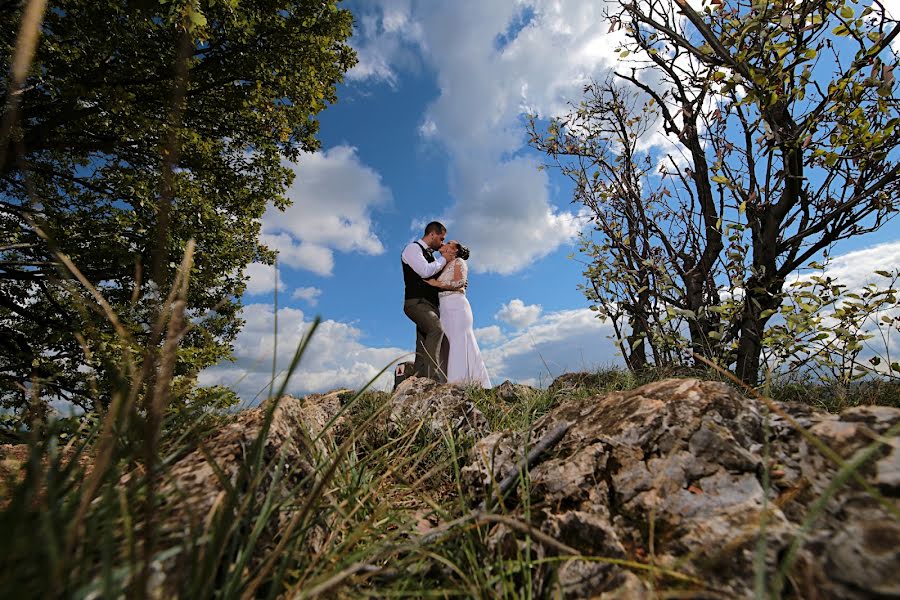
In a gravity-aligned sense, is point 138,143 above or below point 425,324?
above

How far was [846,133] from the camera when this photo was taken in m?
3.73

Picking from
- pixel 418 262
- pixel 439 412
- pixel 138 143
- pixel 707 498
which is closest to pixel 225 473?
pixel 707 498

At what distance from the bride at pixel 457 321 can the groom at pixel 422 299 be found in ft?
0.52

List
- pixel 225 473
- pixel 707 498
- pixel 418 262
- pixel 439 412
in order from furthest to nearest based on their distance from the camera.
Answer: pixel 418 262, pixel 439 412, pixel 225 473, pixel 707 498

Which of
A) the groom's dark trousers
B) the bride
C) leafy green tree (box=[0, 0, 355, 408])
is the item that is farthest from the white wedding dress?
leafy green tree (box=[0, 0, 355, 408])

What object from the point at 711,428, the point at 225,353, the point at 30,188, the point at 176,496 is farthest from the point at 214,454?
the point at 225,353

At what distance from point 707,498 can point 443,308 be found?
690cm

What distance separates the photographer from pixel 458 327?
7875mm

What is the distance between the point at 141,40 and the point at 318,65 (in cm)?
276

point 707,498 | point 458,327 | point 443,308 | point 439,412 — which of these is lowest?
point 707,498

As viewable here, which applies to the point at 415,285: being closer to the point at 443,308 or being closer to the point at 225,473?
the point at 443,308

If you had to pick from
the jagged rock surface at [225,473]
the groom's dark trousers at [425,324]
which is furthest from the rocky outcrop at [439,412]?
the groom's dark trousers at [425,324]

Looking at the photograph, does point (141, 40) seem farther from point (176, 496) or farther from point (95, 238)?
point (176, 496)

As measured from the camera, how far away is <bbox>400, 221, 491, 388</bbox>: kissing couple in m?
7.73
